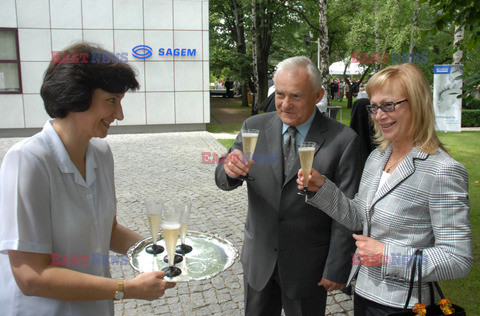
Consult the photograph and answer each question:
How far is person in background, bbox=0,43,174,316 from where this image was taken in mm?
1668

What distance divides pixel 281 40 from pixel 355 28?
21.4 ft

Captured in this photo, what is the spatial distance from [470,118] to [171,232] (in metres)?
20.7

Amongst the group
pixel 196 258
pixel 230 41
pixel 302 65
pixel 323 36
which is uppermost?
pixel 230 41

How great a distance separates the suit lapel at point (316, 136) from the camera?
2578 mm

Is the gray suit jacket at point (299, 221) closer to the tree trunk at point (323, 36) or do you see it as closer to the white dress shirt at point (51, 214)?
the white dress shirt at point (51, 214)

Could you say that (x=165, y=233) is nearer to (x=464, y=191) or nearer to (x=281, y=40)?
(x=464, y=191)

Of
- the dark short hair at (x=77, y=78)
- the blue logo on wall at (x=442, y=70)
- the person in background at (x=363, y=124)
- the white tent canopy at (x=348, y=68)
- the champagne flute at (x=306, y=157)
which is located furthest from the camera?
the white tent canopy at (x=348, y=68)

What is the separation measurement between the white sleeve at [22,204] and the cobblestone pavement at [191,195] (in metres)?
2.70

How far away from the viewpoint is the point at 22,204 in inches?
64.9

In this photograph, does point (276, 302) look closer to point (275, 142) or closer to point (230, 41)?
point (275, 142)

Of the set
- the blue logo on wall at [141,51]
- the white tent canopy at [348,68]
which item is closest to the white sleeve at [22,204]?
the blue logo on wall at [141,51]

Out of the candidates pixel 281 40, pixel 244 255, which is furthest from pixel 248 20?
pixel 244 255

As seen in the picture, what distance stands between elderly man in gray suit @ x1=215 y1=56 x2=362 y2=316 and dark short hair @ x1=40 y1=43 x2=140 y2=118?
2.85ft

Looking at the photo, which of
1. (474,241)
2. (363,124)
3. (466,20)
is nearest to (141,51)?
(363,124)
